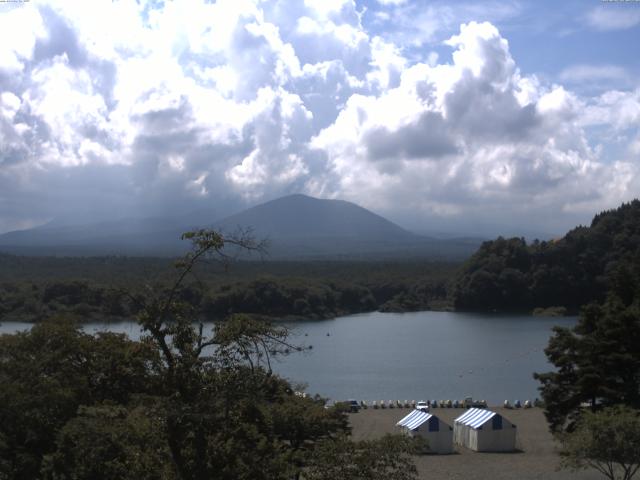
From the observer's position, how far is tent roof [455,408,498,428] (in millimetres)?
14898

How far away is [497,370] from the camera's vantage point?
2630 cm

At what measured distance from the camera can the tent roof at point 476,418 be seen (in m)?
14.9

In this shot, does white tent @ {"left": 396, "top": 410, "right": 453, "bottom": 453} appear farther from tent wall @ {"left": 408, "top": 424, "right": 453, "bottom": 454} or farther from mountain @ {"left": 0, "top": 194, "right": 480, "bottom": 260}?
mountain @ {"left": 0, "top": 194, "right": 480, "bottom": 260}

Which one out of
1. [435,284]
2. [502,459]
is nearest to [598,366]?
[502,459]

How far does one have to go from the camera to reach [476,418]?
1529cm

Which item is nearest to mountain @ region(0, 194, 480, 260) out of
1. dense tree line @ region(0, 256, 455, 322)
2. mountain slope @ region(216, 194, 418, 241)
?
mountain slope @ region(216, 194, 418, 241)

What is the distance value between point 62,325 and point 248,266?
46119mm

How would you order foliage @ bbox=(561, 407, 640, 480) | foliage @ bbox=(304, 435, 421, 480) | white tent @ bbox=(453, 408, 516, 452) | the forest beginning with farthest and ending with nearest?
1. the forest
2. white tent @ bbox=(453, 408, 516, 452)
3. foliage @ bbox=(561, 407, 640, 480)
4. foliage @ bbox=(304, 435, 421, 480)

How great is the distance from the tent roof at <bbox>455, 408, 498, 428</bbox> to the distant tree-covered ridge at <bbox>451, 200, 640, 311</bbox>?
3229 cm

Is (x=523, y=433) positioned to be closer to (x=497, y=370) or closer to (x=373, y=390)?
(x=373, y=390)

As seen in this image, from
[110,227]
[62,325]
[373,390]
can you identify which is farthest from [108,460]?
[110,227]

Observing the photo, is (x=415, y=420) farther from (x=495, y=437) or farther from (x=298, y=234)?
(x=298, y=234)

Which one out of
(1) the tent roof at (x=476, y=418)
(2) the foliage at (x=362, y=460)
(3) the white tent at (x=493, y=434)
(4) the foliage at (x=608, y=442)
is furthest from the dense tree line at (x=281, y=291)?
(2) the foliage at (x=362, y=460)

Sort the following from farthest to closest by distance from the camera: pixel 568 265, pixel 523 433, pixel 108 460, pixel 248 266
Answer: pixel 248 266 < pixel 568 265 < pixel 523 433 < pixel 108 460
